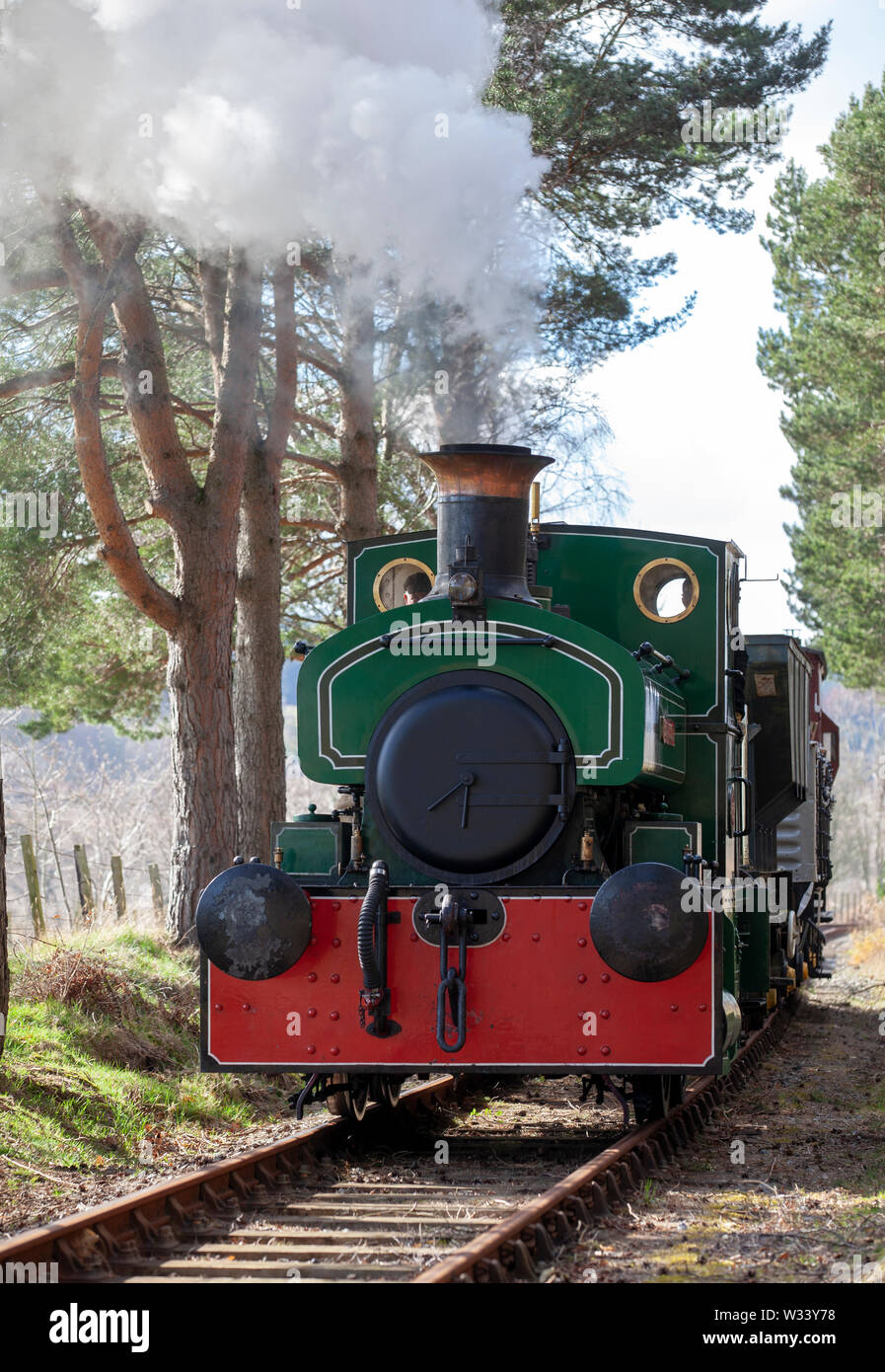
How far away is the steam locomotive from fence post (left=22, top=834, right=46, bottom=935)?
4603 millimetres

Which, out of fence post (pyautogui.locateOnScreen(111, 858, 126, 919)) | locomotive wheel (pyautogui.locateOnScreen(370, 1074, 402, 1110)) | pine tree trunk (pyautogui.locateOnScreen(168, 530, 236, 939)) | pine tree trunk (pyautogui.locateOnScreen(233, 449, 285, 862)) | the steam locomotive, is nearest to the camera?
the steam locomotive

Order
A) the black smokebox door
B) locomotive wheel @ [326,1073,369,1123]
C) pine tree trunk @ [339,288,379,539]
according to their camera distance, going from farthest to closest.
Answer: pine tree trunk @ [339,288,379,539], locomotive wheel @ [326,1073,369,1123], the black smokebox door

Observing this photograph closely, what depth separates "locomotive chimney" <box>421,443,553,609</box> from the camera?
6555 millimetres

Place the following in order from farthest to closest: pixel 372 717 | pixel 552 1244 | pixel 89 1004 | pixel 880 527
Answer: pixel 880 527 → pixel 89 1004 → pixel 372 717 → pixel 552 1244

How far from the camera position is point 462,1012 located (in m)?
5.97

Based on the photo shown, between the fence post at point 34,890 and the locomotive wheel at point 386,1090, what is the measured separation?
4.28 meters

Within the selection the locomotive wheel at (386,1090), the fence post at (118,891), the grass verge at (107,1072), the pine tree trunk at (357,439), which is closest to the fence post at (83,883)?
the fence post at (118,891)

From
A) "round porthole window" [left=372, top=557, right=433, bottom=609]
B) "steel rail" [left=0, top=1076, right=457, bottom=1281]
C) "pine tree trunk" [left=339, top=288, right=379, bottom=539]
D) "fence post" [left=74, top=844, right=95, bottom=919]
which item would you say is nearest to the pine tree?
"pine tree trunk" [left=339, top=288, right=379, bottom=539]

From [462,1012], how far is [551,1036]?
36cm

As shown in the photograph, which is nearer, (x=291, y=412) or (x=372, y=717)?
(x=372, y=717)

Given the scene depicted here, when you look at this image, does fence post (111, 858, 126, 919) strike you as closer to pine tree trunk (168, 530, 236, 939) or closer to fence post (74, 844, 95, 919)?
fence post (74, 844, 95, 919)

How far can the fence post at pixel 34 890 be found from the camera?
35.7 ft

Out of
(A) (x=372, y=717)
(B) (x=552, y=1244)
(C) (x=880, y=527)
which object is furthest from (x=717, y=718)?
(C) (x=880, y=527)
